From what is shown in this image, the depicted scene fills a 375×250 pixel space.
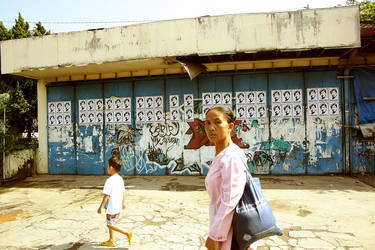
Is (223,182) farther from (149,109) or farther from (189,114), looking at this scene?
(149,109)

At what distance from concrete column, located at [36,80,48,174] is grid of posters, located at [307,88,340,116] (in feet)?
30.0

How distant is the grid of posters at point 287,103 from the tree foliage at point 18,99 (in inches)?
373

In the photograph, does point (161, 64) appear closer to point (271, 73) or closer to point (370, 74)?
point (271, 73)

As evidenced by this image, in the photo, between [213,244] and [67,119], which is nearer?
[213,244]

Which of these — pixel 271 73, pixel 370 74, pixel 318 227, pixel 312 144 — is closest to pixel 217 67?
pixel 271 73

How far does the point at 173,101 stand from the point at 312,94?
435cm

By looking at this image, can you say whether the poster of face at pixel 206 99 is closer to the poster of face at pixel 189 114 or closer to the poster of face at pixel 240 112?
the poster of face at pixel 189 114

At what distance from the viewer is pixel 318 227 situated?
4.00 meters

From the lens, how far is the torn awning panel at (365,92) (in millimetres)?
7496

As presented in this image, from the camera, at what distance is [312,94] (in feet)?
25.5

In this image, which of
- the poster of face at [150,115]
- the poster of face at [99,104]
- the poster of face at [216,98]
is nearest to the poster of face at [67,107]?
the poster of face at [99,104]

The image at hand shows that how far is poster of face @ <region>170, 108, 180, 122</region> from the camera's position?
8.39m

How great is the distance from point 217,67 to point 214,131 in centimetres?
677

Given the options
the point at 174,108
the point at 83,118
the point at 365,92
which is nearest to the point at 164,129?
the point at 174,108
